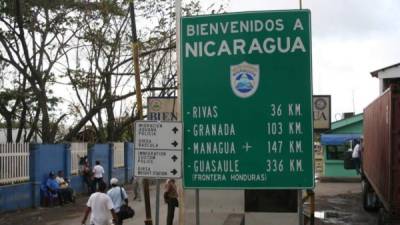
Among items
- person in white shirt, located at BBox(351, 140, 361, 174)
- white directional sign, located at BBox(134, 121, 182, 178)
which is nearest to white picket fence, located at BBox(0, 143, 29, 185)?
person in white shirt, located at BBox(351, 140, 361, 174)

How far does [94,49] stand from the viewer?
111ft

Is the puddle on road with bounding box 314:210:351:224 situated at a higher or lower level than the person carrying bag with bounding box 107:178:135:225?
lower

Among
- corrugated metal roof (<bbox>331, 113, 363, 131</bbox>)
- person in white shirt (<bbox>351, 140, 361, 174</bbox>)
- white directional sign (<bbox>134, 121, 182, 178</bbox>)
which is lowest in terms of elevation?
person in white shirt (<bbox>351, 140, 361, 174</bbox>)

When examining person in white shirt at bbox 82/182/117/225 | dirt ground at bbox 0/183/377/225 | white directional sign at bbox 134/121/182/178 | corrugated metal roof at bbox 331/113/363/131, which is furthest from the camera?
corrugated metal roof at bbox 331/113/363/131

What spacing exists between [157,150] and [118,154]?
28441mm

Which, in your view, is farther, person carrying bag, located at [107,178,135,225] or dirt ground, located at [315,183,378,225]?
dirt ground, located at [315,183,378,225]

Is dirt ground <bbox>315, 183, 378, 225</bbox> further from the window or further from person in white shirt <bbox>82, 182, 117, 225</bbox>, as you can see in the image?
person in white shirt <bbox>82, 182, 117, 225</bbox>

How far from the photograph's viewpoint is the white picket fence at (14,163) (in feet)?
70.1

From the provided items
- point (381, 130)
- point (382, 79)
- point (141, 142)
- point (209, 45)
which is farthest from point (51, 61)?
point (209, 45)

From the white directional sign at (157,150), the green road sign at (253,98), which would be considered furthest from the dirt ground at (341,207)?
the green road sign at (253,98)

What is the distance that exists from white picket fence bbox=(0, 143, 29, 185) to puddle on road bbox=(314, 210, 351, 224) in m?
9.96

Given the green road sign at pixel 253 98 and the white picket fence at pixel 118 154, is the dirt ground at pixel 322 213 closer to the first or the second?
the white picket fence at pixel 118 154

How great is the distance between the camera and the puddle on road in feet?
60.9

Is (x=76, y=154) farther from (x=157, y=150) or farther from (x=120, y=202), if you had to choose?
(x=157, y=150)
